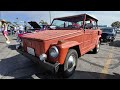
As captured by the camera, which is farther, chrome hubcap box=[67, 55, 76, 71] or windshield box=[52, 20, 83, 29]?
windshield box=[52, 20, 83, 29]

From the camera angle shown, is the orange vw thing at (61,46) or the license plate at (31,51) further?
the license plate at (31,51)

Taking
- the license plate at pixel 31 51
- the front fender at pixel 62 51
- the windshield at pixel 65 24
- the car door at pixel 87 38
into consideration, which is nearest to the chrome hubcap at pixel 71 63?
the front fender at pixel 62 51

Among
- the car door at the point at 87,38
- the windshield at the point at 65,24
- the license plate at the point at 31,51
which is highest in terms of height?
the windshield at the point at 65,24

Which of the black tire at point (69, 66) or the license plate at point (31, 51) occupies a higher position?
the license plate at point (31, 51)

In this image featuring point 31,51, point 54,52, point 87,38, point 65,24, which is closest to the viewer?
point 54,52

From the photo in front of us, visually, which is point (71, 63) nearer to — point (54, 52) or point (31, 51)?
point (54, 52)

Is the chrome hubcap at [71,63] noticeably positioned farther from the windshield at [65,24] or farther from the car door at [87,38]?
the windshield at [65,24]

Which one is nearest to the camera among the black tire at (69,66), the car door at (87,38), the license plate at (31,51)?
the black tire at (69,66)

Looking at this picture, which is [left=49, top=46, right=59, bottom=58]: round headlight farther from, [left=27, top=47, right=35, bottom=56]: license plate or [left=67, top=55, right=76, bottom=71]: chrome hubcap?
[left=27, top=47, right=35, bottom=56]: license plate

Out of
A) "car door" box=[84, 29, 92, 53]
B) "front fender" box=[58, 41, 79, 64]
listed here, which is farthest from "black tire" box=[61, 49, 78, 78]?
"car door" box=[84, 29, 92, 53]

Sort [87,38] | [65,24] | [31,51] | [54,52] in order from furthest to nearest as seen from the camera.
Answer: [65,24], [87,38], [31,51], [54,52]

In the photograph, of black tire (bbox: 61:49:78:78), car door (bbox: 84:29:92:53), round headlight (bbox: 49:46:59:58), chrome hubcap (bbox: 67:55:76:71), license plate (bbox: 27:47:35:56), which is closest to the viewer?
round headlight (bbox: 49:46:59:58)

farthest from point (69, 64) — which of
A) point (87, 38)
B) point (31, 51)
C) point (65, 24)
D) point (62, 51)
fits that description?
point (65, 24)
